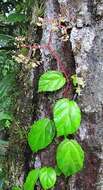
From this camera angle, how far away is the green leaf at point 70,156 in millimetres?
953

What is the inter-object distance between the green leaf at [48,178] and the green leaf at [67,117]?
12cm

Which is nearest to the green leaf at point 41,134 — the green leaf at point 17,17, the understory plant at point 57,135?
the understory plant at point 57,135

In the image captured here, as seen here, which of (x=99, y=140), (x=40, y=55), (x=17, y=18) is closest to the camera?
(x=99, y=140)

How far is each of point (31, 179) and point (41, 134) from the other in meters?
0.14

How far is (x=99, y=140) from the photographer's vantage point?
958 mm

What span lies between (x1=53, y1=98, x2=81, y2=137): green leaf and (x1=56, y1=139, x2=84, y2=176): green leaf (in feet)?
0.11

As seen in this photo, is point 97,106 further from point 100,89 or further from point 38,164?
point 38,164

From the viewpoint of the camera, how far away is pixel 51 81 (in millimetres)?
987

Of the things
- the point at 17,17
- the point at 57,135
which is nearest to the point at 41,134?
the point at 57,135

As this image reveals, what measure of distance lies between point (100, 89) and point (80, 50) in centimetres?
13

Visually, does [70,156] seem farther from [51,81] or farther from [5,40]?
[5,40]

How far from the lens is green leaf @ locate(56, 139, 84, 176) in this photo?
0.95 m

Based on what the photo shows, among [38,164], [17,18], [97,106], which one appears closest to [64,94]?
[97,106]

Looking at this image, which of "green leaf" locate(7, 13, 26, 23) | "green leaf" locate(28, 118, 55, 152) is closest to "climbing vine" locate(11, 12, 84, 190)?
"green leaf" locate(28, 118, 55, 152)
